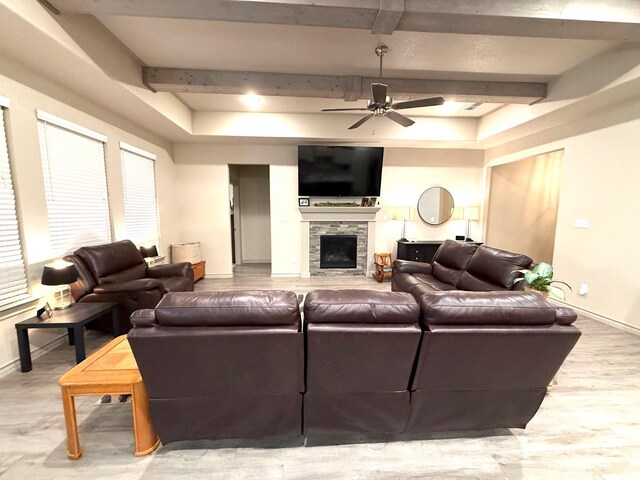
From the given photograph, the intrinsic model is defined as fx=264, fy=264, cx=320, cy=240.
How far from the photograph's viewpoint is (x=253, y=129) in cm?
461

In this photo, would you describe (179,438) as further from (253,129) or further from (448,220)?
(448,220)

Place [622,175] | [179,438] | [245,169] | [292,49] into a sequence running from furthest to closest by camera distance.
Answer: [245,169]
[622,175]
[292,49]
[179,438]

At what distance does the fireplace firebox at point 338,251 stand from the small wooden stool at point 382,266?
454mm

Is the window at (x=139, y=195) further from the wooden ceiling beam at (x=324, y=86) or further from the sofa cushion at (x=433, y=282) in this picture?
the sofa cushion at (x=433, y=282)

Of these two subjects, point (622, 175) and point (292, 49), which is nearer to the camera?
point (292, 49)

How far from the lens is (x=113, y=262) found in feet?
10.2

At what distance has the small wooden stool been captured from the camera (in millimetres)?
5172

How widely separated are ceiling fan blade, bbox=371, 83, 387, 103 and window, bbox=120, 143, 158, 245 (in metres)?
3.47

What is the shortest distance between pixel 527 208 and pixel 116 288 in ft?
23.4

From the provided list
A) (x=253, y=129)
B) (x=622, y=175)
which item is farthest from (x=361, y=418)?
(x=253, y=129)

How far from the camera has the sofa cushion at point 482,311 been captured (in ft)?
4.33

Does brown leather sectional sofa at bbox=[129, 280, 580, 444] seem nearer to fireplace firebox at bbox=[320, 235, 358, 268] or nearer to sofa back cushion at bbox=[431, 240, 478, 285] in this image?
sofa back cushion at bbox=[431, 240, 478, 285]

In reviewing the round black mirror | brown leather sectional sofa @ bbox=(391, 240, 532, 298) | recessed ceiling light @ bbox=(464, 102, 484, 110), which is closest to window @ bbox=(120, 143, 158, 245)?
brown leather sectional sofa @ bbox=(391, 240, 532, 298)

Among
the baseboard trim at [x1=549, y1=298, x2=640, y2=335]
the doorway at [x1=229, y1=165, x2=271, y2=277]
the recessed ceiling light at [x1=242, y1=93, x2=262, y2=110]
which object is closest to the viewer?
the baseboard trim at [x1=549, y1=298, x2=640, y2=335]
